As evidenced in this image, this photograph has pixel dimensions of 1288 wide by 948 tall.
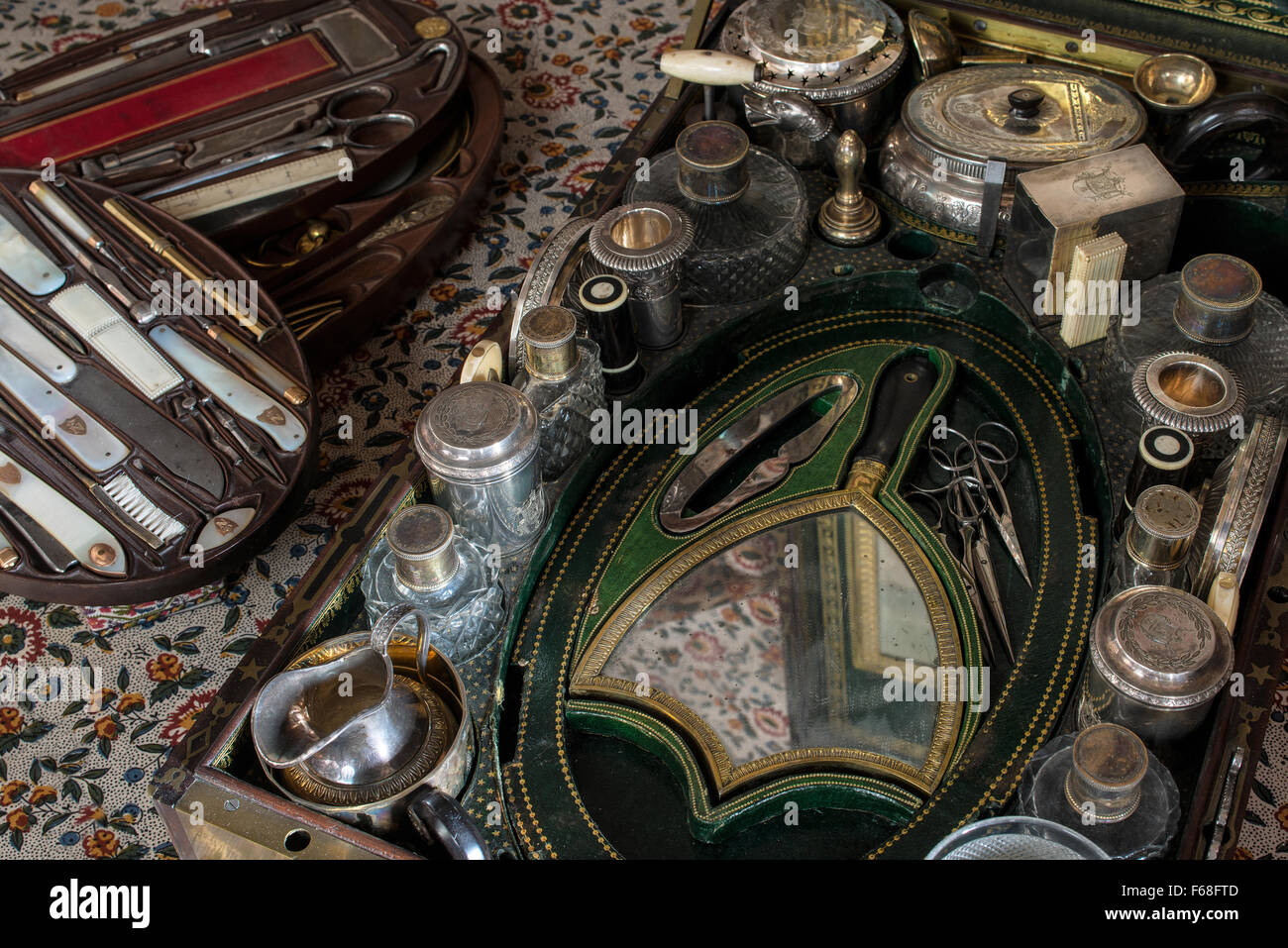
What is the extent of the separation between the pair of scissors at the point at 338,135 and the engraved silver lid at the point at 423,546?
131 cm

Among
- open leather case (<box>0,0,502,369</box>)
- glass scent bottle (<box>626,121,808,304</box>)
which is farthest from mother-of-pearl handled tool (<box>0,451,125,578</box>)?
glass scent bottle (<box>626,121,808,304</box>)

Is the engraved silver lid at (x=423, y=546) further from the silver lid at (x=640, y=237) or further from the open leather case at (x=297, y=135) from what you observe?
the open leather case at (x=297, y=135)

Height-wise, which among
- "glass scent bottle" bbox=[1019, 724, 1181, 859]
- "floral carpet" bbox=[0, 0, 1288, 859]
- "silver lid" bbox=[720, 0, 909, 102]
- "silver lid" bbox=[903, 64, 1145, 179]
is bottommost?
"floral carpet" bbox=[0, 0, 1288, 859]

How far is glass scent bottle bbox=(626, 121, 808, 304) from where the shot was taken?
2.45 m

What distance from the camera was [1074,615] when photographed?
2.05m

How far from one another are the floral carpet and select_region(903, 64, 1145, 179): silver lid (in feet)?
3.12

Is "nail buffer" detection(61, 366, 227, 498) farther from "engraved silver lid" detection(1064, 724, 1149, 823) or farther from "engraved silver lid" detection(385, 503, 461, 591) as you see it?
"engraved silver lid" detection(1064, 724, 1149, 823)

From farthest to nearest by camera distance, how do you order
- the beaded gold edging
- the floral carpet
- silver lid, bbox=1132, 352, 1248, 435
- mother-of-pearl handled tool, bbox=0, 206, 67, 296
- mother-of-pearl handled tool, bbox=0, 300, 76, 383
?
mother-of-pearl handled tool, bbox=0, 206, 67, 296, mother-of-pearl handled tool, bbox=0, 300, 76, 383, the floral carpet, silver lid, bbox=1132, 352, 1248, 435, the beaded gold edging

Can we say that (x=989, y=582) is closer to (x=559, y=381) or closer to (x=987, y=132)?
(x=559, y=381)

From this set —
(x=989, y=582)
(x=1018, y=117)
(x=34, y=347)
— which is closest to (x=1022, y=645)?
(x=989, y=582)

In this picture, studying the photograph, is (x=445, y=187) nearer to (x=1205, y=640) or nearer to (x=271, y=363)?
(x=271, y=363)

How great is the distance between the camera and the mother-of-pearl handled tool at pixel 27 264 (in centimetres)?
266

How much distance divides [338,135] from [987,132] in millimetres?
1413
